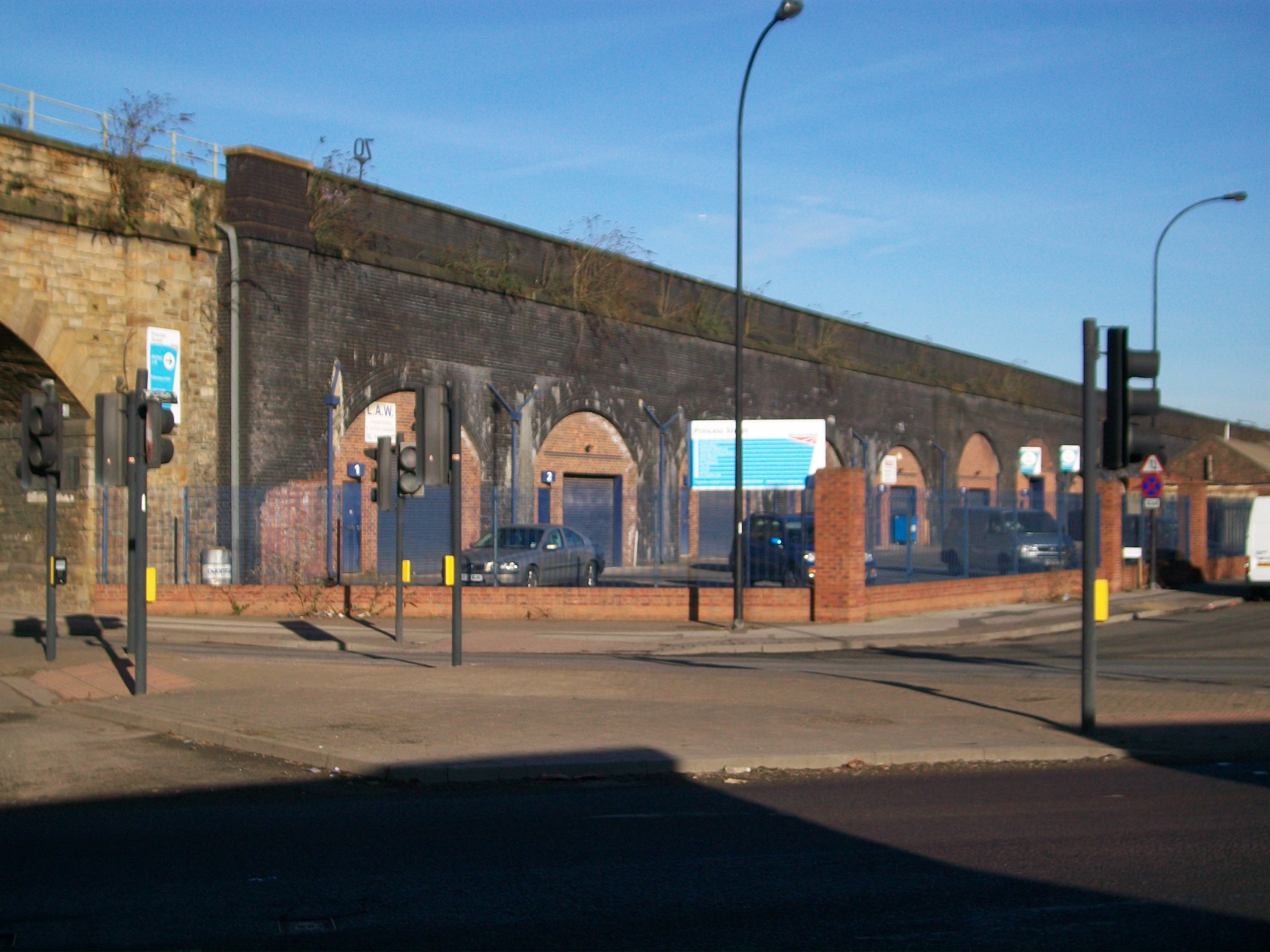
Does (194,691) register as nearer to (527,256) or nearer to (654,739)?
(654,739)

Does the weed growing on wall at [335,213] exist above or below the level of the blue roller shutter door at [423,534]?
above

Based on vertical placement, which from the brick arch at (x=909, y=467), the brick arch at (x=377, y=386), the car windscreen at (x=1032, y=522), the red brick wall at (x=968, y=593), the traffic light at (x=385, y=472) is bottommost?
the red brick wall at (x=968, y=593)

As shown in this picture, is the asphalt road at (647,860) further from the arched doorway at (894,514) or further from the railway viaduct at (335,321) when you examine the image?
the arched doorway at (894,514)

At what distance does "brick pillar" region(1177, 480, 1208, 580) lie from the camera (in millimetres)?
34469

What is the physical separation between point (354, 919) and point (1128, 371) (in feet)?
25.2

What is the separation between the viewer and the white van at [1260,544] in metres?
26.5

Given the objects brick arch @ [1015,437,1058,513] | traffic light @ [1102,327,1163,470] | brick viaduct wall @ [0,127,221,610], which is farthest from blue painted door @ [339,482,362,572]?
brick arch @ [1015,437,1058,513]

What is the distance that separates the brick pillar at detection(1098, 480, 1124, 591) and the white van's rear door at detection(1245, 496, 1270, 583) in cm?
324

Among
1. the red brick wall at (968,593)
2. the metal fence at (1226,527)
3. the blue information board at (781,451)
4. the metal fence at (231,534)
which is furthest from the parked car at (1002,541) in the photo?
the metal fence at (231,534)

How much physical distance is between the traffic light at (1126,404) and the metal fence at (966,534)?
1223 cm

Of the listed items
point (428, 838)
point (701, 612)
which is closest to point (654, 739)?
point (428, 838)

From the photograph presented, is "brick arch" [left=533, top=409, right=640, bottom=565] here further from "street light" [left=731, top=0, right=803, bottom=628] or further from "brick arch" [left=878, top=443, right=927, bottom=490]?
"brick arch" [left=878, top=443, right=927, bottom=490]

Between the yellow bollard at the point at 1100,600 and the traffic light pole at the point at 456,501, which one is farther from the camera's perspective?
the traffic light pole at the point at 456,501

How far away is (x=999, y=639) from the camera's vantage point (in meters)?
20.7
